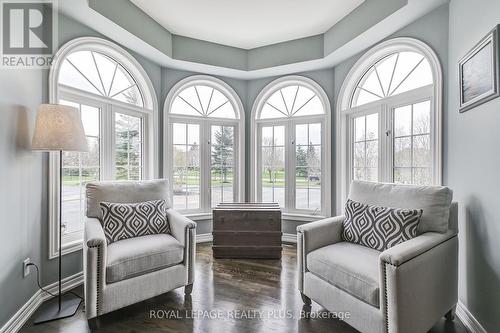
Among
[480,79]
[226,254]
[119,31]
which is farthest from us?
[226,254]

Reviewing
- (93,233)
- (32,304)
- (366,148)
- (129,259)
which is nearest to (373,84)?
(366,148)

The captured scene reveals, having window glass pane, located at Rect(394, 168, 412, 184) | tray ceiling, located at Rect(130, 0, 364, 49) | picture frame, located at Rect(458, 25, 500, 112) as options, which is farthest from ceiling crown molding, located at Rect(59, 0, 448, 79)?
window glass pane, located at Rect(394, 168, 412, 184)

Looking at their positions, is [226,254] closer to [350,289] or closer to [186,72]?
[350,289]

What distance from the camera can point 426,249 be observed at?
60.4 inches

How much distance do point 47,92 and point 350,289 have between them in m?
2.78

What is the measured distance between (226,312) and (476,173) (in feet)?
6.67

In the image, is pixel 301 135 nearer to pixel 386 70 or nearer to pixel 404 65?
pixel 386 70

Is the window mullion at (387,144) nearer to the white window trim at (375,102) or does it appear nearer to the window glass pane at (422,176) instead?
the white window trim at (375,102)

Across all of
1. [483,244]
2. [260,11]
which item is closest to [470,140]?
[483,244]

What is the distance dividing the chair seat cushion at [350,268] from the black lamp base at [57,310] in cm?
185

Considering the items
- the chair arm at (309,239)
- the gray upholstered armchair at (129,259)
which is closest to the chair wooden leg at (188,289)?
the gray upholstered armchair at (129,259)

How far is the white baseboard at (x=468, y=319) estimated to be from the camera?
1.67 meters

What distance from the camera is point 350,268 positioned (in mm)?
1644

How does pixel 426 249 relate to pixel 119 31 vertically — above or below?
below
